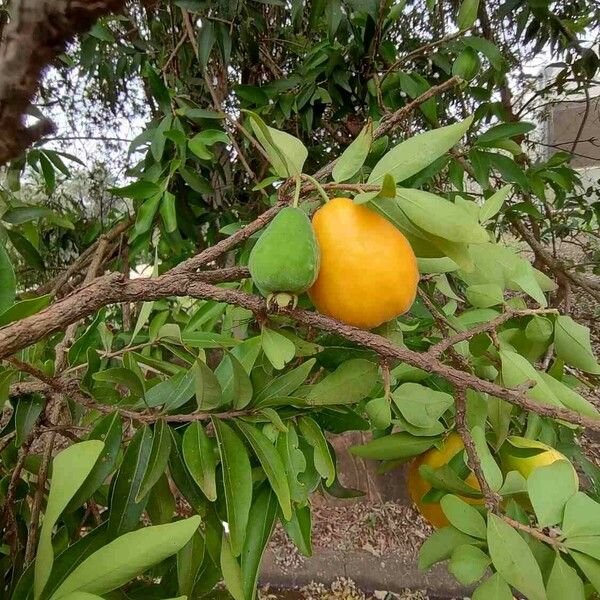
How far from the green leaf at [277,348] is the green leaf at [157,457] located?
0.16 metres

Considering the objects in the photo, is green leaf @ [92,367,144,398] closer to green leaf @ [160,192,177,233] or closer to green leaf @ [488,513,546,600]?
green leaf @ [488,513,546,600]

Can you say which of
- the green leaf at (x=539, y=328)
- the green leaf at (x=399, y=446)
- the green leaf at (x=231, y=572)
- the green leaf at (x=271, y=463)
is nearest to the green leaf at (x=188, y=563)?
the green leaf at (x=231, y=572)

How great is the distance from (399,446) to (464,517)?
0.44 feet

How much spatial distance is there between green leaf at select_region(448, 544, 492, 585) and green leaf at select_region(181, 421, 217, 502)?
0.25 m

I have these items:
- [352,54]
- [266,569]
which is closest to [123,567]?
[352,54]

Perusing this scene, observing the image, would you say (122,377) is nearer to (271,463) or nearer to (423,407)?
(271,463)

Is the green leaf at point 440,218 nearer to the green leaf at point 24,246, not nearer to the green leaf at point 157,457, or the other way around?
the green leaf at point 157,457

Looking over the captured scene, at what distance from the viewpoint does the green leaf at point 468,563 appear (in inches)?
19.3

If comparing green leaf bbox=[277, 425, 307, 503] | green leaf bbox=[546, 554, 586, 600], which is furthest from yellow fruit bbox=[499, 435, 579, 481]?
green leaf bbox=[277, 425, 307, 503]


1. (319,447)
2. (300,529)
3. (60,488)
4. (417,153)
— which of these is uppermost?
(417,153)

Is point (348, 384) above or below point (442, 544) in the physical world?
above

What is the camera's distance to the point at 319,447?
61 cm

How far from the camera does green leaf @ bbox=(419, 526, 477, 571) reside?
0.57m

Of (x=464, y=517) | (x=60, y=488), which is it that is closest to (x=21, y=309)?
(x=60, y=488)
